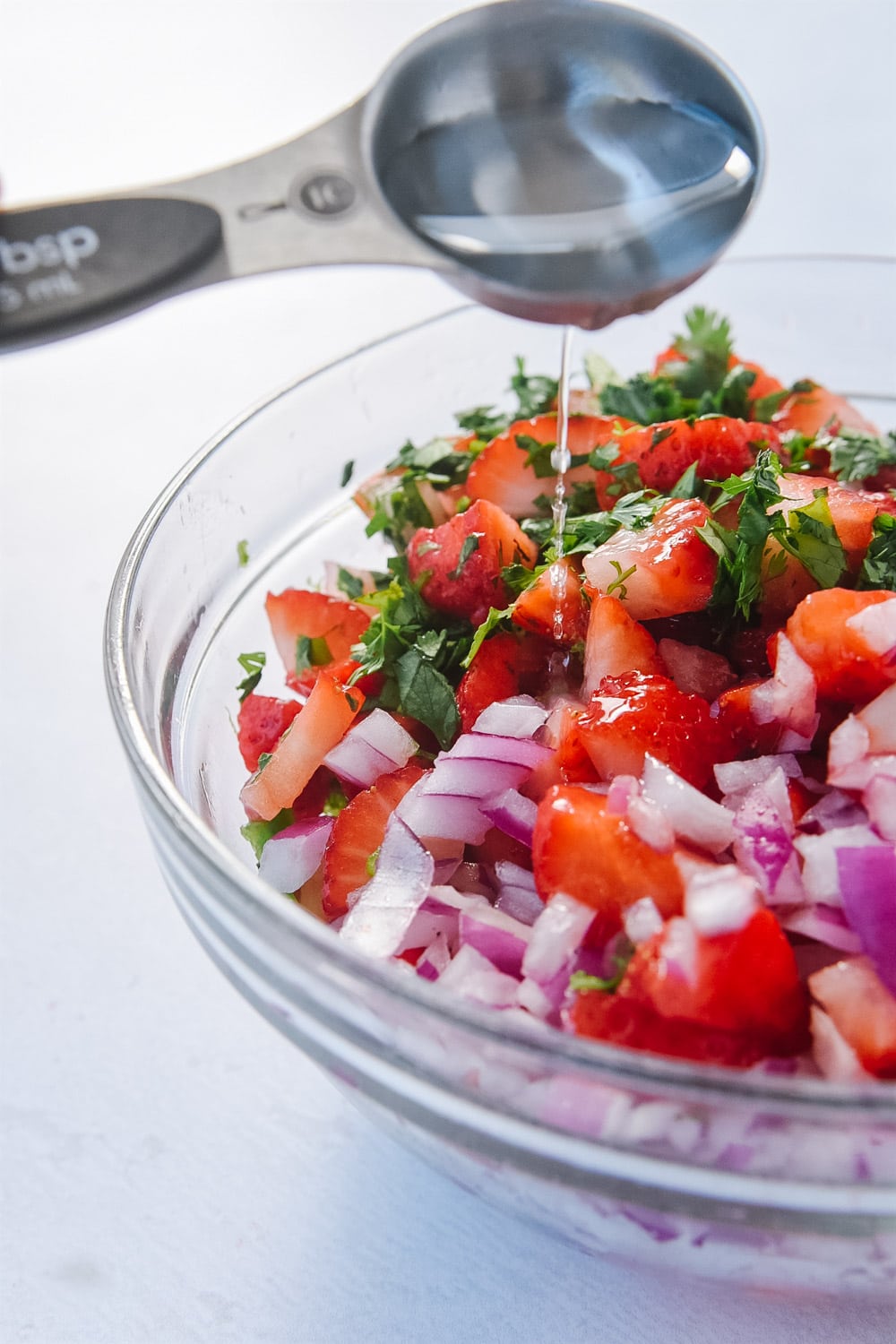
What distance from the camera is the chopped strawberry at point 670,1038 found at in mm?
1029

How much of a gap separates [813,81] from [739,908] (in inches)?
121

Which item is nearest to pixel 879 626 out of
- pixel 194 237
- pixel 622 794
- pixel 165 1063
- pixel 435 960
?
pixel 622 794

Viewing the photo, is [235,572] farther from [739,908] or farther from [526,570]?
[739,908]

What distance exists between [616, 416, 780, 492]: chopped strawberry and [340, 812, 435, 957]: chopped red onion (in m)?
0.55

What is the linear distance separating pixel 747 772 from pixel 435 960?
0.33m

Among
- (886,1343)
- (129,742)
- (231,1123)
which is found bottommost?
(886,1343)

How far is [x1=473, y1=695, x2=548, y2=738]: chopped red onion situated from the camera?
1.32 meters

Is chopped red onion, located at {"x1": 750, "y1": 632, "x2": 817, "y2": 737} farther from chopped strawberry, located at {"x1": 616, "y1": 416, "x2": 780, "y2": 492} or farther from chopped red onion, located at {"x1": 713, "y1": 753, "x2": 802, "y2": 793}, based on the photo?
chopped strawberry, located at {"x1": 616, "y1": 416, "x2": 780, "y2": 492}

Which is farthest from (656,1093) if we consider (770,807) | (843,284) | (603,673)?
(843,284)

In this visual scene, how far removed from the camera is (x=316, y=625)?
159cm

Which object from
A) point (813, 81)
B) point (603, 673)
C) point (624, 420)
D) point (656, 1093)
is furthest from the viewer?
point (813, 81)

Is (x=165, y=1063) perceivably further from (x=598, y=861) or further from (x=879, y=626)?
(x=879, y=626)

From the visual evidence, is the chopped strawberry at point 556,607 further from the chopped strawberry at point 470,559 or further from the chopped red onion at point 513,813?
the chopped red onion at point 513,813

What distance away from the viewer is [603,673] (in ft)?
4.40
